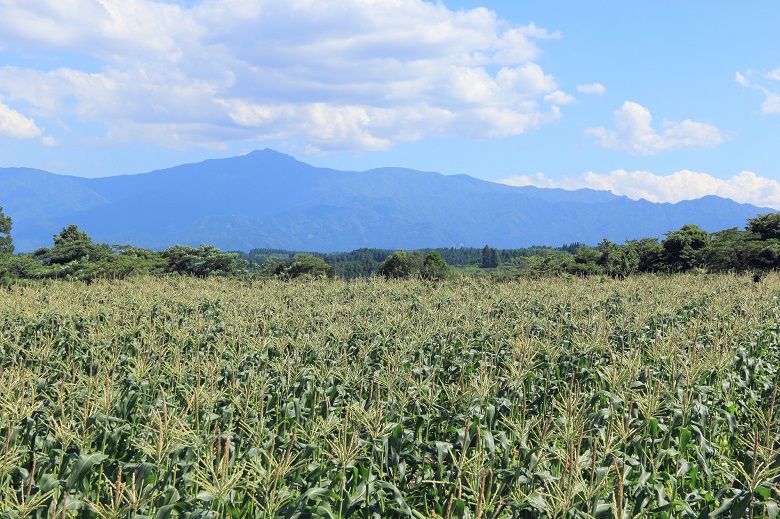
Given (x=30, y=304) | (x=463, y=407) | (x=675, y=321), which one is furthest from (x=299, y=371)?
(x=30, y=304)

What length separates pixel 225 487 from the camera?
4367 millimetres

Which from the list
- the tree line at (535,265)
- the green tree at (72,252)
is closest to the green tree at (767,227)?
the tree line at (535,265)

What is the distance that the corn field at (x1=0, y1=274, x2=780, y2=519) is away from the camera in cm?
513

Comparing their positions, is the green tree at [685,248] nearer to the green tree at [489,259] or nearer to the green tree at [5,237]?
the green tree at [5,237]

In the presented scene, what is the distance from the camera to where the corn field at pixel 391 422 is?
5.13 metres

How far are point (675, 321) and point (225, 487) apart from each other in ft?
47.2

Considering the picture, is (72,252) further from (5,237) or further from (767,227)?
(767,227)

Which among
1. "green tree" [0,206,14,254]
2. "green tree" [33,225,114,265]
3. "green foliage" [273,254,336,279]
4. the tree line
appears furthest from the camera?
"green tree" [0,206,14,254]

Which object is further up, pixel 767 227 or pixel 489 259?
pixel 767 227

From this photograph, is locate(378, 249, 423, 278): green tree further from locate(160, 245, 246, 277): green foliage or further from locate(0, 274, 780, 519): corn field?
locate(0, 274, 780, 519): corn field

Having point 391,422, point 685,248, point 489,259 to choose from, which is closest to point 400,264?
point 685,248

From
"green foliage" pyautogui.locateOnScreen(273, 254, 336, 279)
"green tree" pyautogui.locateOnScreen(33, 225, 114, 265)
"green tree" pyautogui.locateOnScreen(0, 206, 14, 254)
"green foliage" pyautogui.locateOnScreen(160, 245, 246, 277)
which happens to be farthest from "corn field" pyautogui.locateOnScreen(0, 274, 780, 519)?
"green tree" pyautogui.locateOnScreen(0, 206, 14, 254)

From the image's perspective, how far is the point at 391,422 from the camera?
7.16m

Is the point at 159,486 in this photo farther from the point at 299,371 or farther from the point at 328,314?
the point at 328,314
